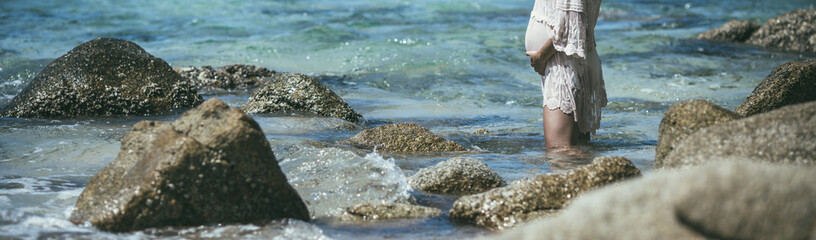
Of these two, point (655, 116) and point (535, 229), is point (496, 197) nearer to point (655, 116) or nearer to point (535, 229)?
point (535, 229)

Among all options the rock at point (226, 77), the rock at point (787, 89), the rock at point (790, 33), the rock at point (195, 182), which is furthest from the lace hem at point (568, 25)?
the rock at point (790, 33)

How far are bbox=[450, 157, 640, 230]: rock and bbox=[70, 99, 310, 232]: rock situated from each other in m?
0.98

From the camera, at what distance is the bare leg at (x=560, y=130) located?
574 centimetres

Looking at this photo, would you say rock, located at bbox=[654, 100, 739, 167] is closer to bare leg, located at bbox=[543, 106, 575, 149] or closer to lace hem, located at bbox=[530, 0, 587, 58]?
lace hem, located at bbox=[530, 0, 587, 58]

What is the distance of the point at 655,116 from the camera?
9219 mm

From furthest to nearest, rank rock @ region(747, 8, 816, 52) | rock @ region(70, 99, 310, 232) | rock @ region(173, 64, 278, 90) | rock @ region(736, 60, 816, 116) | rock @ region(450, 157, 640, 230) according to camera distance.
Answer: rock @ region(747, 8, 816, 52), rock @ region(173, 64, 278, 90), rock @ region(736, 60, 816, 116), rock @ region(450, 157, 640, 230), rock @ region(70, 99, 310, 232)

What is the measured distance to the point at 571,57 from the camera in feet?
18.2

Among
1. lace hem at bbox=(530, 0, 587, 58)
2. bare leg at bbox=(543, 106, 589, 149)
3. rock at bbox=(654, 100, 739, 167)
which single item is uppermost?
lace hem at bbox=(530, 0, 587, 58)

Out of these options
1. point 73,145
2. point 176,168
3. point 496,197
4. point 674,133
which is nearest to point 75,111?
point 73,145

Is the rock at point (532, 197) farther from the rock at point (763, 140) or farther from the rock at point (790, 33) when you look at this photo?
the rock at point (790, 33)

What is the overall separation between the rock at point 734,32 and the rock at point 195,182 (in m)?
15.3

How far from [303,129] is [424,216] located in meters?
3.26

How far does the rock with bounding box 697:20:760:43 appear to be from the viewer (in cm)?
1725

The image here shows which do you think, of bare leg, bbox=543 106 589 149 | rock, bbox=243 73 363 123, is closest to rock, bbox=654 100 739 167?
bare leg, bbox=543 106 589 149
